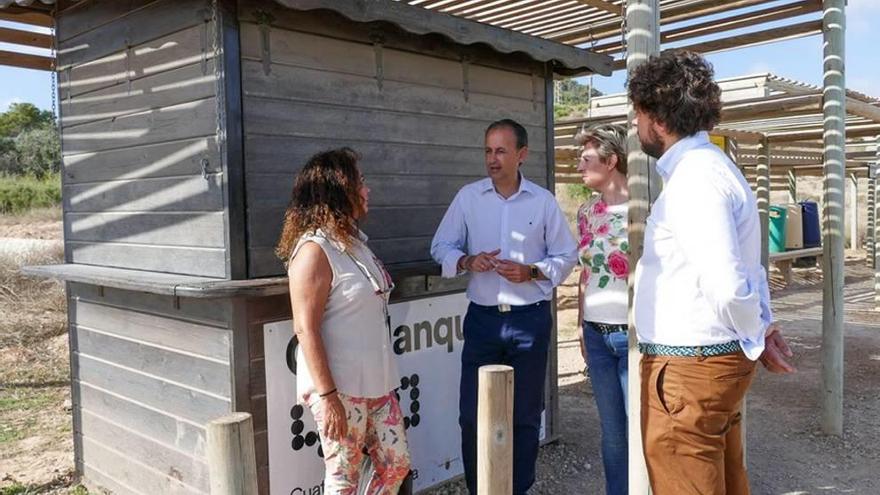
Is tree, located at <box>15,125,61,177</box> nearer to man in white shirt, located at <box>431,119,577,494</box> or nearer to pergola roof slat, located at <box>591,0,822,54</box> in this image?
pergola roof slat, located at <box>591,0,822,54</box>

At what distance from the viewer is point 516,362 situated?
335cm

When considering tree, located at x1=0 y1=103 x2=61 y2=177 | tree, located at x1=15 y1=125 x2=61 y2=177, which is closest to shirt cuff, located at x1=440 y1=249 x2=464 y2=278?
tree, located at x1=0 y1=103 x2=61 y2=177

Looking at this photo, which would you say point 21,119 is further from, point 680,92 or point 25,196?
point 680,92

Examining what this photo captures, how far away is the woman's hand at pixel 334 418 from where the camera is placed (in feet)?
8.58

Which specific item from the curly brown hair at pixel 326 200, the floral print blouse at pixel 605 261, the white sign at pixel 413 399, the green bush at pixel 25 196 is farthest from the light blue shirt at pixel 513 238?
the green bush at pixel 25 196

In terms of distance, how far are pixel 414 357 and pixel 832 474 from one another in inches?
105

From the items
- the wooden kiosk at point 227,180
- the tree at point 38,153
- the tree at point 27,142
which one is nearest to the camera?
the wooden kiosk at point 227,180

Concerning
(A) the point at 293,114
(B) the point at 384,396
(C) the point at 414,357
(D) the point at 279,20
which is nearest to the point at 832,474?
(C) the point at 414,357

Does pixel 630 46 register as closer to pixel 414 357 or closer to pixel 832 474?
pixel 414 357

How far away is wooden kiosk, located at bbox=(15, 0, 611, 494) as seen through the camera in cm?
314

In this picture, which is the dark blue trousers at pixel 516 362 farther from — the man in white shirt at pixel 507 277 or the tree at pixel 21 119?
the tree at pixel 21 119

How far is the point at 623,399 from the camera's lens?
124 inches

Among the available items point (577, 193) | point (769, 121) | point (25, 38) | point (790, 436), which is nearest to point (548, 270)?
point (790, 436)

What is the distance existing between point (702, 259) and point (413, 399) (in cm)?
228
